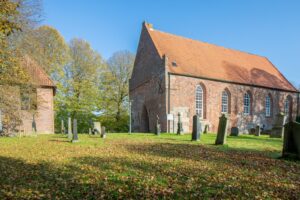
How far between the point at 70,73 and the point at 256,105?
25046 mm

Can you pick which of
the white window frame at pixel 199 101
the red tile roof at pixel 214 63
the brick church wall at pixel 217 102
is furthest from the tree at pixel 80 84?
the white window frame at pixel 199 101

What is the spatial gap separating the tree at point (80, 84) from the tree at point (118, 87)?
5.92 ft

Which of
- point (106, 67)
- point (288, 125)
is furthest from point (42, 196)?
point (106, 67)

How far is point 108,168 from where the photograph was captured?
5777mm

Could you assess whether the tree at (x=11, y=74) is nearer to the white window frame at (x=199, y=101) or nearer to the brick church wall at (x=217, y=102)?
the brick church wall at (x=217, y=102)

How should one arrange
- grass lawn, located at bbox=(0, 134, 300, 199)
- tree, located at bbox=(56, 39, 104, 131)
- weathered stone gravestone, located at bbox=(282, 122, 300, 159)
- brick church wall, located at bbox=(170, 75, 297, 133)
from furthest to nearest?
tree, located at bbox=(56, 39, 104, 131), brick church wall, located at bbox=(170, 75, 297, 133), weathered stone gravestone, located at bbox=(282, 122, 300, 159), grass lawn, located at bbox=(0, 134, 300, 199)

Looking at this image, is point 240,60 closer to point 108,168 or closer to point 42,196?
point 108,168

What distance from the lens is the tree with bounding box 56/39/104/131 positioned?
94.8 feet

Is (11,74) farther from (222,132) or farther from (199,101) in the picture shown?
(199,101)

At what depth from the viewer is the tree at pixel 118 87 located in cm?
3244

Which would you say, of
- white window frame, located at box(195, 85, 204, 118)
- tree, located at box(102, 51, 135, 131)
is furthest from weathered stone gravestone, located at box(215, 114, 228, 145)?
tree, located at box(102, 51, 135, 131)

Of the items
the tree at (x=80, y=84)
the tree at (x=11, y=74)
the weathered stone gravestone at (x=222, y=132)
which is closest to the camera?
the tree at (x=11, y=74)

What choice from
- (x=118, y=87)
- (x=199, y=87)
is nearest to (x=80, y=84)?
(x=118, y=87)

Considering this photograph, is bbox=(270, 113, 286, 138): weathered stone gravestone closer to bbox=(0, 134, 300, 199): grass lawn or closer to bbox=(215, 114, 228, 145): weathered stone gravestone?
bbox=(215, 114, 228, 145): weathered stone gravestone
